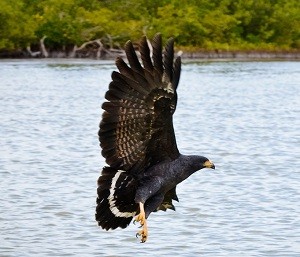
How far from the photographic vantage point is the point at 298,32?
95375 millimetres

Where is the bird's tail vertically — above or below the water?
above

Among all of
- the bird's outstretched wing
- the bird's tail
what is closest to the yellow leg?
the bird's tail

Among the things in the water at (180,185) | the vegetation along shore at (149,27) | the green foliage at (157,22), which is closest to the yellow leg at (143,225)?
the water at (180,185)

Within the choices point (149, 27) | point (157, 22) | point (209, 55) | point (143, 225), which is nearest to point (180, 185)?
point (143, 225)

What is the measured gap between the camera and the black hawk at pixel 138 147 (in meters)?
8.71

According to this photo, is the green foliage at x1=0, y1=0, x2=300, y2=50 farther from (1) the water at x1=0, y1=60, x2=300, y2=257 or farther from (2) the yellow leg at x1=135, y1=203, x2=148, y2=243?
(2) the yellow leg at x1=135, y1=203, x2=148, y2=243

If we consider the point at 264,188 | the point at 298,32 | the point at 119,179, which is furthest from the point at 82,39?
the point at 119,179

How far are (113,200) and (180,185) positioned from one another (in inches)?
264

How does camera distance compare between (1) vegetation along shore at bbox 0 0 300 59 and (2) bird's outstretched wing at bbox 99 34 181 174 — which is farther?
A: (1) vegetation along shore at bbox 0 0 300 59

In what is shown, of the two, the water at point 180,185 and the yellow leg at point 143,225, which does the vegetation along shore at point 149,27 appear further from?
the yellow leg at point 143,225

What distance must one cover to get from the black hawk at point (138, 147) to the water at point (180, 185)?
2063 mm

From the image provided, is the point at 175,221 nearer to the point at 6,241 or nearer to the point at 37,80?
the point at 6,241

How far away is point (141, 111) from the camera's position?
8.91 m

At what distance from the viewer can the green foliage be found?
75.2m
